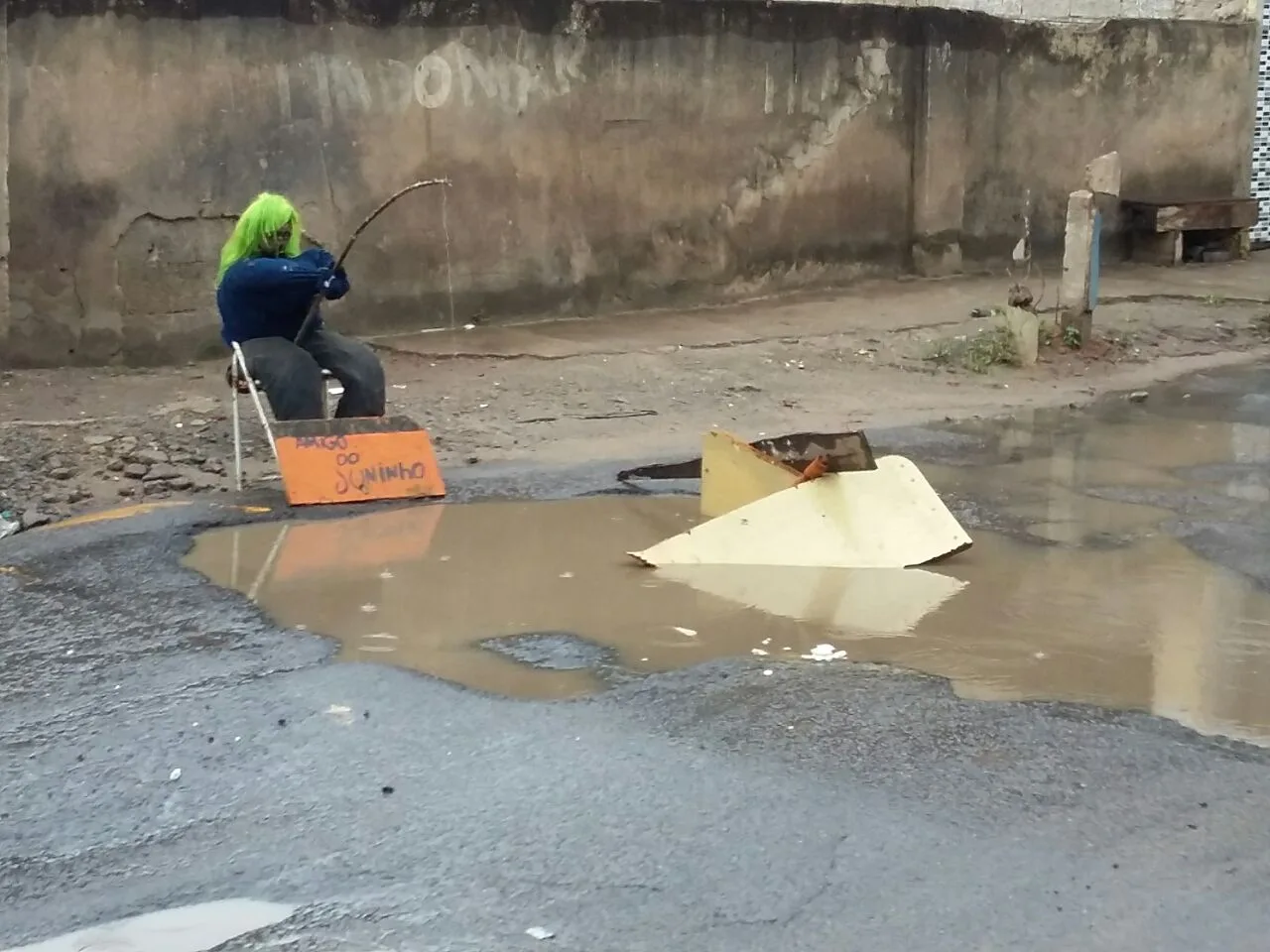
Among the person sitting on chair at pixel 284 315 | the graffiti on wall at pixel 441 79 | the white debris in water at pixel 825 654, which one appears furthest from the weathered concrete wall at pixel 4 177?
the white debris in water at pixel 825 654

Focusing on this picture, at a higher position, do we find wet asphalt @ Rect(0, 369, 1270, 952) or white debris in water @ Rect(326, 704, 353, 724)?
white debris in water @ Rect(326, 704, 353, 724)

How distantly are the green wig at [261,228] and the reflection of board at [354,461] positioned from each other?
2.89 feet

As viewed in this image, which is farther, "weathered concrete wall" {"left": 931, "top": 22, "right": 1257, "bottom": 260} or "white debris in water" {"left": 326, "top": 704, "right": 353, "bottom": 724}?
"weathered concrete wall" {"left": 931, "top": 22, "right": 1257, "bottom": 260}

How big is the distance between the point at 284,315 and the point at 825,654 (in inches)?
126

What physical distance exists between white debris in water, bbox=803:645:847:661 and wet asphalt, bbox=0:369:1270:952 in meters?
0.11

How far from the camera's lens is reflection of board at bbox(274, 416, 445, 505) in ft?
19.6

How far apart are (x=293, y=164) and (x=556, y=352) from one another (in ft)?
6.23

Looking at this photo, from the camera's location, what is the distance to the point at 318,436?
6.02 metres

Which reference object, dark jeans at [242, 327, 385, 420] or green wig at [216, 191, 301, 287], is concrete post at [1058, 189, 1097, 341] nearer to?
dark jeans at [242, 327, 385, 420]

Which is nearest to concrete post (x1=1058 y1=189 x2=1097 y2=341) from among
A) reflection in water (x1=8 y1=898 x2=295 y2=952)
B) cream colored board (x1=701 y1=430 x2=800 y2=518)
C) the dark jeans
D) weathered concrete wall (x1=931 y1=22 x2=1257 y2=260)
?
weathered concrete wall (x1=931 y1=22 x2=1257 y2=260)

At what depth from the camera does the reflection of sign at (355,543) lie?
207 inches

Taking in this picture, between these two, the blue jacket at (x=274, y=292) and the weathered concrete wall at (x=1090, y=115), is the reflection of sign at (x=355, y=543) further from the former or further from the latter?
the weathered concrete wall at (x=1090, y=115)

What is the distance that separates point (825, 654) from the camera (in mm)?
4402

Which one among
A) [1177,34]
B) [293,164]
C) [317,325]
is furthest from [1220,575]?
[1177,34]
